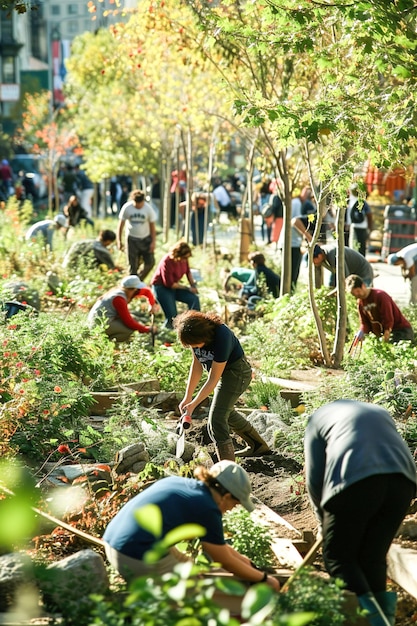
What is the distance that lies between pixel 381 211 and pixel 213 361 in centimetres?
1939

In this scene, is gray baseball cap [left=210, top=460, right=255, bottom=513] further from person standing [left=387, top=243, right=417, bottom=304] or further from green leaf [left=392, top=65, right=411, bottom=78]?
person standing [left=387, top=243, right=417, bottom=304]

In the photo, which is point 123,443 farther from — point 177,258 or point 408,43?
point 177,258

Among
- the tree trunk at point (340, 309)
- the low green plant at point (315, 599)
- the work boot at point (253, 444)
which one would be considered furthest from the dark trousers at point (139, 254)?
the low green plant at point (315, 599)

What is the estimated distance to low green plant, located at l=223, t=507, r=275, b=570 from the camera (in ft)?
19.4

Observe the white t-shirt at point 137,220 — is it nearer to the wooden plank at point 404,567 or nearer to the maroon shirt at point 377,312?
the maroon shirt at point 377,312

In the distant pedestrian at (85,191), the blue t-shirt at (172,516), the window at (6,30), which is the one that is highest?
the window at (6,30)

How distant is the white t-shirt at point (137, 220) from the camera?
1534 cm

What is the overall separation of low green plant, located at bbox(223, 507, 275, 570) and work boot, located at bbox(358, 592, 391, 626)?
3.00 ft

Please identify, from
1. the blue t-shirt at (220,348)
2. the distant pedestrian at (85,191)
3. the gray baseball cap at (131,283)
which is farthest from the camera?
the distant pedestrian at (85,191)

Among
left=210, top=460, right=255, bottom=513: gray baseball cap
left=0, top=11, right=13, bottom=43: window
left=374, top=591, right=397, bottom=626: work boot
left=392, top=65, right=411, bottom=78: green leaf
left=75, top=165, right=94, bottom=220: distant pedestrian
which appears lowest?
left=75, top=165, right=94, bottom=220: distant pedestrian

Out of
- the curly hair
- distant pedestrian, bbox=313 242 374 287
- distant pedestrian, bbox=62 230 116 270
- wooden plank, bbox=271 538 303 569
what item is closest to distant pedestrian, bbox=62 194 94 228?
distant pedestrian, bbox=62 230 116 270

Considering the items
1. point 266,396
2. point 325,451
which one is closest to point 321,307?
point 266,396

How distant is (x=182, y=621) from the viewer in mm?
3566

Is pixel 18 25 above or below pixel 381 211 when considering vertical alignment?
above
